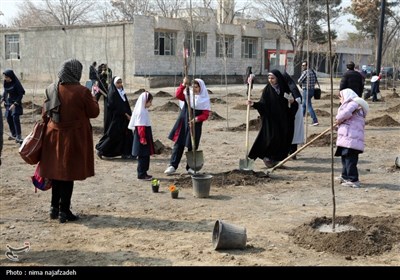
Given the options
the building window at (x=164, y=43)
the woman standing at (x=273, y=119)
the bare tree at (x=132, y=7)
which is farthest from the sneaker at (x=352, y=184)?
the bare tree at (x=132, y=7)

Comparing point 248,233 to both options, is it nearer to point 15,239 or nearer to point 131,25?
point 15,239

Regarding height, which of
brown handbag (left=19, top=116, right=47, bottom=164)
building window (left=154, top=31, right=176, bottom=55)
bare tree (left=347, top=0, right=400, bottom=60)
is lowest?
brown handbag (left=19, top=116, right=47, bottom=164)

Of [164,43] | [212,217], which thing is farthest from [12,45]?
[212,217]

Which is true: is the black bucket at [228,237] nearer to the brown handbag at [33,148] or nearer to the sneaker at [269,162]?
the brown handbag at [33,148]

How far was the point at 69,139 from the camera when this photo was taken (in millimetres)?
5312

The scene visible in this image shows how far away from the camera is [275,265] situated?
13.9ft

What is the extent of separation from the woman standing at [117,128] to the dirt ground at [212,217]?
21 centimetres

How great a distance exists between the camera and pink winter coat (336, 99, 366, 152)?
22.6 feet

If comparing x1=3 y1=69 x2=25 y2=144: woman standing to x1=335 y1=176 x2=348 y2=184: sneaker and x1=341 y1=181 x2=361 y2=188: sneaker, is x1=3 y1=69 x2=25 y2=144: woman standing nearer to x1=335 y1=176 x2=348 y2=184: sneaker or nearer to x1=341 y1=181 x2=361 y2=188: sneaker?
x1=335 y1=176 x2=348 y2=184: sneaker

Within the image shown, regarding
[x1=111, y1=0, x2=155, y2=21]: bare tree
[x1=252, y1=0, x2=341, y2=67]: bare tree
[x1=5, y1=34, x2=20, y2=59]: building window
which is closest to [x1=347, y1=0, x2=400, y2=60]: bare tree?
[x1=252, y1=0, x2=341, y2=67]: bare tree

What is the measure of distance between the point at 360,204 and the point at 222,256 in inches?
102

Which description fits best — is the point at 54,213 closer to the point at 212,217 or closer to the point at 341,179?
the point at 212,217

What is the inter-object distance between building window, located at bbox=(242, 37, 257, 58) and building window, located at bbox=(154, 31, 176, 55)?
30.9 ft

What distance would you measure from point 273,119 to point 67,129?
4.00 metres
